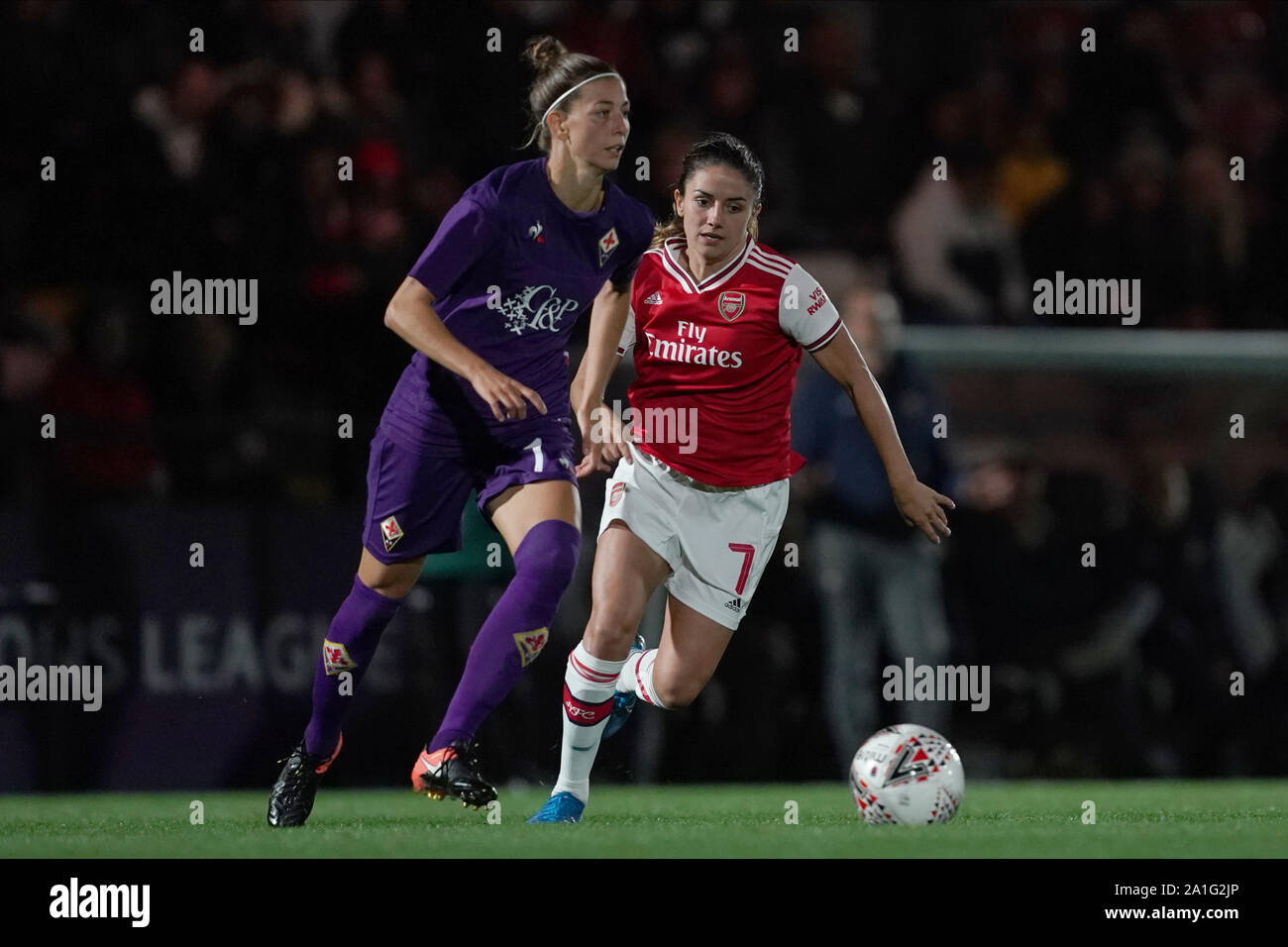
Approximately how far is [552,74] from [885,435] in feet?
5.30

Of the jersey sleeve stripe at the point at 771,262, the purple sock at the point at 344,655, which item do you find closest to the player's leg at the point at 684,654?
the purple sock at the point at 344,655

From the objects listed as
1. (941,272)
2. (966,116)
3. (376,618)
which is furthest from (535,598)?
(966,116)

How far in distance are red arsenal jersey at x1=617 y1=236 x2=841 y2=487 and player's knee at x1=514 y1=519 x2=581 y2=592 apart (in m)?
0.71

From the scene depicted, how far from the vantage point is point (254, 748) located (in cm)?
858

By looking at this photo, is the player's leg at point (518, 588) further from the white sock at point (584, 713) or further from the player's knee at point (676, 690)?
the player's knee at point (676, 690)

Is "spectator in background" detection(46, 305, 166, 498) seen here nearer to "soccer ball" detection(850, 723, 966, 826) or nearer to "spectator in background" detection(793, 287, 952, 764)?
"spectator in background" detection(793, 287, 952, 764)

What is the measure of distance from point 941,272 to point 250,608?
462 cm

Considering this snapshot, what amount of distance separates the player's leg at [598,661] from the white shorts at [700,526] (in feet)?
0.47

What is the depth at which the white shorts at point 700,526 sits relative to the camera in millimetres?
6449

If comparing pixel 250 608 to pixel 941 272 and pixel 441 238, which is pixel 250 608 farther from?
pixel 941 272

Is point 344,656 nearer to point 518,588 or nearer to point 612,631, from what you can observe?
point 518,588

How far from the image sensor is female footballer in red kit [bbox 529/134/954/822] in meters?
6.26

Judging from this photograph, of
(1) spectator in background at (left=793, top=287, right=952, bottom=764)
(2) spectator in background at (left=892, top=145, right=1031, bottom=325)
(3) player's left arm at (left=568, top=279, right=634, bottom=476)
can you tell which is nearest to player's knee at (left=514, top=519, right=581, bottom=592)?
(3) player's left arm at (left=568, top=279, right=634, bottom=476)

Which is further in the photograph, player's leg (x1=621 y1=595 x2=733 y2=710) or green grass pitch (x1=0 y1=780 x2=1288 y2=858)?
player's leg (x1=621 y1=595 x2=733 y2=710)
